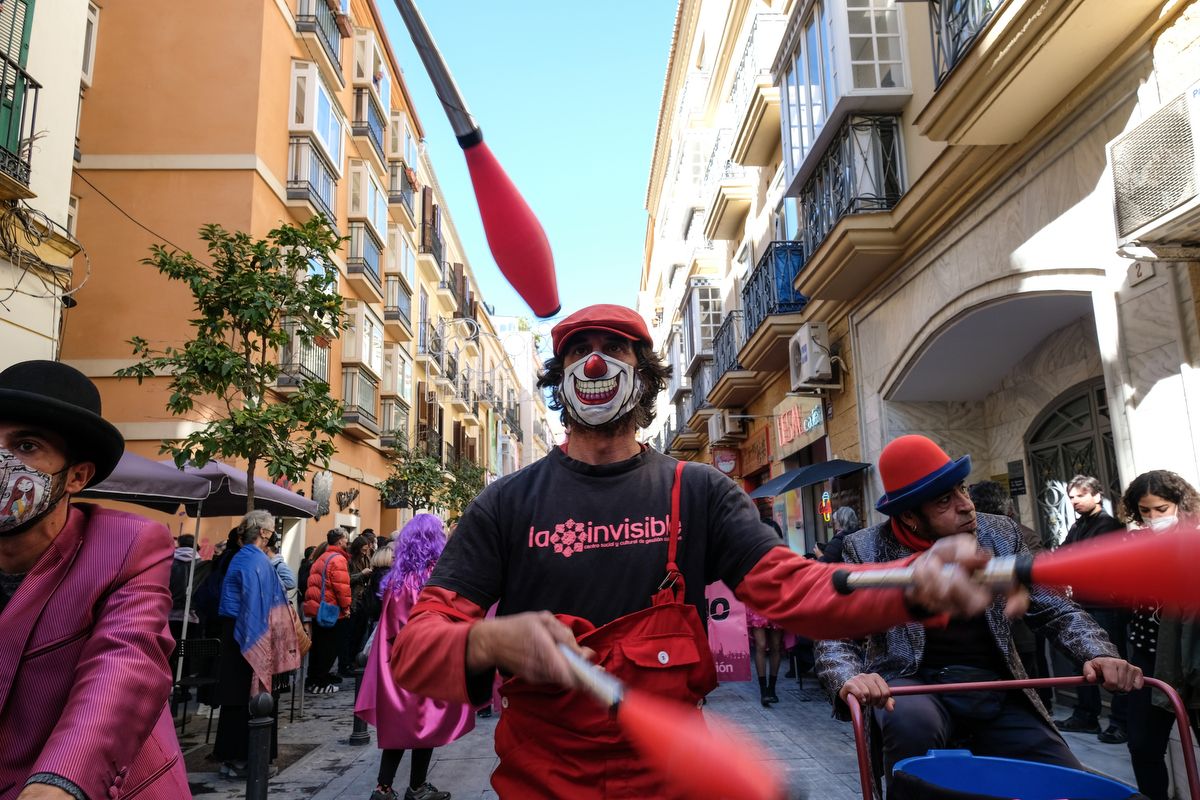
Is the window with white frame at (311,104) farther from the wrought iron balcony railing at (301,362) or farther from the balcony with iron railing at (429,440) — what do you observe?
the balcony with iron railing at (429,440)

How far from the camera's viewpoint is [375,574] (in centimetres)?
1123

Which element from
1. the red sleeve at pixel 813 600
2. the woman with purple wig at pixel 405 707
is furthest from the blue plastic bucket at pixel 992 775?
the woman with purple wig at pixel 405 707

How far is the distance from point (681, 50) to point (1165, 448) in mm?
25447

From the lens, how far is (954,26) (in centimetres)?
850

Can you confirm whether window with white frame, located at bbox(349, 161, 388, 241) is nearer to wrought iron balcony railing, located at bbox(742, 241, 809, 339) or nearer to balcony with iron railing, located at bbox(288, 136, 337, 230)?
balcony with iron railing, located at bbox(288, 136, 337, 230)

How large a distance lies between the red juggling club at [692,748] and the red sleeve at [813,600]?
0.42 meters

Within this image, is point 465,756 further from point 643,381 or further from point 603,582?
point 603,582

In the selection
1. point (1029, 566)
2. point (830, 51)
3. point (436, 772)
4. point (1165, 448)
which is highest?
point (830, 51)

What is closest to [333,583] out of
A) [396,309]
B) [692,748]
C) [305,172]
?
[692,748]

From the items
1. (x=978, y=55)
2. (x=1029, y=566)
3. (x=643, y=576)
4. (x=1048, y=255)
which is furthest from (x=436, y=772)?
(x=978, y=55)

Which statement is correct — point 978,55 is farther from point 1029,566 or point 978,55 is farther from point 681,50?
point 681,50

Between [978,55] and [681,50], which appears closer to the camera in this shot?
[978,55]

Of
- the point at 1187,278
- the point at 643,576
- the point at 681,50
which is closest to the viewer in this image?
the point at 643,576

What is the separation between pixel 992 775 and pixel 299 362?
18.3 m
